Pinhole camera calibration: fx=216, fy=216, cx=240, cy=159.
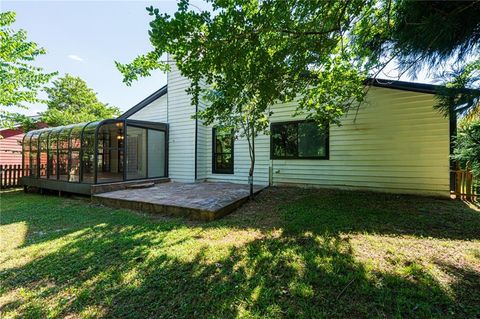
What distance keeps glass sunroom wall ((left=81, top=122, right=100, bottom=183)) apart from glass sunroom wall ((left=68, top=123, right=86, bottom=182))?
0.62 ft

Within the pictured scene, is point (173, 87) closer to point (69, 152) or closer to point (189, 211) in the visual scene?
point (69, 152)

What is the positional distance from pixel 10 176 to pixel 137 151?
5.93m

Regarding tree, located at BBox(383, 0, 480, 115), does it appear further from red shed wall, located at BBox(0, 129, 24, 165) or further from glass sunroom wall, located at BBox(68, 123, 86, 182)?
red shed wall, located at BBox(0, 129, 24, 165)

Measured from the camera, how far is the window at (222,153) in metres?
8.77

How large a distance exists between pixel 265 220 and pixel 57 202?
256 inches

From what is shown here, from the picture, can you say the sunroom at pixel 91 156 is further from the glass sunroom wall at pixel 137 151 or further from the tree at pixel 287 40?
the tree at pixel 287 40

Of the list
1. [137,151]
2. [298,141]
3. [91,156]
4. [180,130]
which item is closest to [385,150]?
[298,141]

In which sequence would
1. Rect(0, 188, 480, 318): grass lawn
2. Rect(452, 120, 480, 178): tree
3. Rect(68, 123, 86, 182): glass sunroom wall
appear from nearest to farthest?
Rect(0, 188, 480, 318): grass lawn < Rect(452, 120, 480, 178): tree < Rect(68, 123, 86, 182): glass sunroom wall

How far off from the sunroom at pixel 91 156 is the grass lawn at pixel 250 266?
268cm

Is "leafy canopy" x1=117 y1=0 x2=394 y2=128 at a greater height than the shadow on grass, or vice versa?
"leafy canopy" x1=117 y1=0 x2=394 y2=128

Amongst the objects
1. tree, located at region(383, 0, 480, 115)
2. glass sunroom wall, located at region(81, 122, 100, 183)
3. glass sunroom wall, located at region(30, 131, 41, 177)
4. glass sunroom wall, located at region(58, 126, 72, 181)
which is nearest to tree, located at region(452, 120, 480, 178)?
tree, located at region(383, 0, 480, 115)

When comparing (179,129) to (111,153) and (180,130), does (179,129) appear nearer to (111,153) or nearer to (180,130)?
(180,130)

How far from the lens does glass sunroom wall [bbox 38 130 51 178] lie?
26.6ft

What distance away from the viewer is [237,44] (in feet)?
9.39
